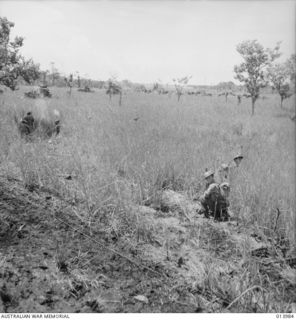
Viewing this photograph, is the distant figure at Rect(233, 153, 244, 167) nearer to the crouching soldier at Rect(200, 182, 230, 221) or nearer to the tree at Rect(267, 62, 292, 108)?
the crouching soldier at Rect(200, 182, 230, 221)

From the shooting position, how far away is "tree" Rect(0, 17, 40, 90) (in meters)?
3.67

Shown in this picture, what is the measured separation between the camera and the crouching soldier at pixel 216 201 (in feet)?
7.38

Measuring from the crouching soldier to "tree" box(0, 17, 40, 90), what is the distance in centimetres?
292

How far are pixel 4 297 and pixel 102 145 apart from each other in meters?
2.95

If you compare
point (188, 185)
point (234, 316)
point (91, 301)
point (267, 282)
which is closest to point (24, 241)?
point (91, 301)

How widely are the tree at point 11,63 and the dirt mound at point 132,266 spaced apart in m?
2.11

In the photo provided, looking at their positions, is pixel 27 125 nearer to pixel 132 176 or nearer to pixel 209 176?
pixel 132 176

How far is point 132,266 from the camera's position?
173 centimetres

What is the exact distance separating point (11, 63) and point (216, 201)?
3336mm

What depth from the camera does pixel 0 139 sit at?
379 cm

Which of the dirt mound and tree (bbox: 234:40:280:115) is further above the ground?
tree (bbox: 234:40:280:115)

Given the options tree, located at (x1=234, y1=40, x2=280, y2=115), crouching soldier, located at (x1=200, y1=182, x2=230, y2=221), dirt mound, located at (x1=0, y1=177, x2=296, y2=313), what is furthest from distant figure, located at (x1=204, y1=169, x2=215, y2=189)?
tree, located at (x1=234, y1=40, x2=280, y2=115)

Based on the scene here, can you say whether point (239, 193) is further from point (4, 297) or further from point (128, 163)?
point (4, 297)

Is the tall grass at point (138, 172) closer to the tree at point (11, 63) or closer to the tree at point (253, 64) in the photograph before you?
the tree at point (11, 63)
